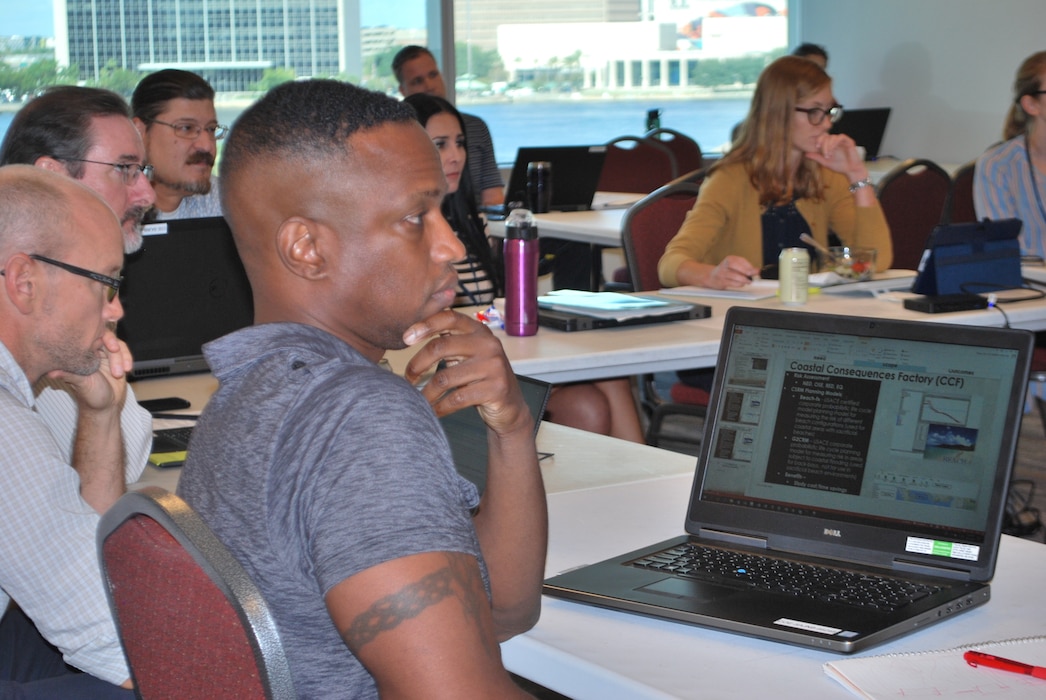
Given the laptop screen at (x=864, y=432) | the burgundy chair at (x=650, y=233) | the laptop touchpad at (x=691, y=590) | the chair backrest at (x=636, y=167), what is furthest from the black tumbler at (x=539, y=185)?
the laptop touchpad at (x=691, y=590)

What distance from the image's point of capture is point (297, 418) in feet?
3.14

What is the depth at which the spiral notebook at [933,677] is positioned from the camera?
46.7 inches

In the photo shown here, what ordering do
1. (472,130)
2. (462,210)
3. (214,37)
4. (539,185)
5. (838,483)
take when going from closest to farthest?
(838,483), (462,210), (539,185), (472,130), (214,37)

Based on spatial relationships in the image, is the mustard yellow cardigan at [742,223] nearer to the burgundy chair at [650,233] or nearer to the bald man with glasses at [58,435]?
the burgundy chair at [650,233]

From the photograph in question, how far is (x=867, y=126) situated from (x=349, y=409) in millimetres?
7572

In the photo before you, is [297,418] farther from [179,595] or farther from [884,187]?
[884,187]

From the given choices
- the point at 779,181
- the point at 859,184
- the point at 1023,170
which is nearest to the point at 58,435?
the point at 779,181

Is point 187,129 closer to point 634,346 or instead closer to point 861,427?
point 634,346

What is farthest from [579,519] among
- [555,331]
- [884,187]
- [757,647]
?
[884,187]

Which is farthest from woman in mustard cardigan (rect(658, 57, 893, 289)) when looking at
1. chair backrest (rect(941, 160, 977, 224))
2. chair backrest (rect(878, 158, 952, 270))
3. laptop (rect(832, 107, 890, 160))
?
laptop (rect(832, 107, 890, 160))

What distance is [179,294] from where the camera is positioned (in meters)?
2.63

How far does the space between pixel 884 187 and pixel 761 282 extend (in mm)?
1377

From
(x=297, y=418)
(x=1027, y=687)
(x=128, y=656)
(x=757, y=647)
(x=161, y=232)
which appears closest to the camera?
(x=297, y=418)

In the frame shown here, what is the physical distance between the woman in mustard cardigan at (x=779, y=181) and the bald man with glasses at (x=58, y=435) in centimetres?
202
